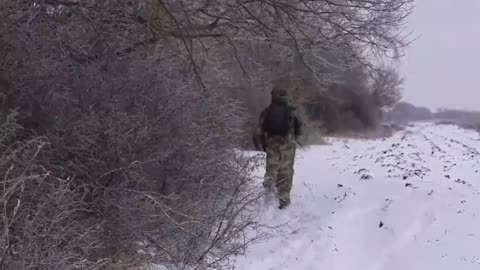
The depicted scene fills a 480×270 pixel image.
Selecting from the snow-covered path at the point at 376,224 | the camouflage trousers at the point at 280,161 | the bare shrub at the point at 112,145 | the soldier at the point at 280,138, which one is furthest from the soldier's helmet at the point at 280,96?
the bare shrub at the point at 112,145

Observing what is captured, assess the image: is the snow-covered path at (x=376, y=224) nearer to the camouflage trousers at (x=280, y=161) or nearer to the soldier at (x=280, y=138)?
the camouflage trousers at (x=280, y=161)

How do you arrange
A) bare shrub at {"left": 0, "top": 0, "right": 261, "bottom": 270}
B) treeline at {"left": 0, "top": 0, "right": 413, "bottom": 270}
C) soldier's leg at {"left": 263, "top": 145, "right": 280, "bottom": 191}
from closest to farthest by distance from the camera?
treeline at {"left": 0, "top": 0, "right": 413, "bottom": 270} < bare shrub at {"left": 0, "top": 0, "right": 261, "bottom": 270} < soldier's leg at {"left": 263, "top": 145, "right": 280, "bottom": 191}

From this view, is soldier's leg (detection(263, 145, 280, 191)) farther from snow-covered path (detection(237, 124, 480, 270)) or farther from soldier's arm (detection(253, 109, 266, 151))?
snow-covered path (detection(237, 124, 480, 270))

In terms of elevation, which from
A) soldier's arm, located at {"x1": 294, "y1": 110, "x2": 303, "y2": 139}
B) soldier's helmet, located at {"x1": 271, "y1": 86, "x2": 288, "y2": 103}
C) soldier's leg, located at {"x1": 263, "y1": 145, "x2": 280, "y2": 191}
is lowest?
soldier's leg, located at {"x1": 263, "y1": 145, "x2": 280, "y2": 191}

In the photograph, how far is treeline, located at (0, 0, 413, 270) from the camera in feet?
16.3

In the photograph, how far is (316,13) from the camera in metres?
8.59

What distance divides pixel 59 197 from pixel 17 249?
696 millimetres

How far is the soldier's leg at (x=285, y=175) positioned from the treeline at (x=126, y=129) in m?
1.94

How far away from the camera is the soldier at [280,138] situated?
11.1 meters

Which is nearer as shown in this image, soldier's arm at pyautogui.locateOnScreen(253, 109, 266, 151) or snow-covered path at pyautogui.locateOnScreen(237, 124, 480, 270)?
snow-covered path at pyautogui.locateOnScreen(237, 124, 480, 270)

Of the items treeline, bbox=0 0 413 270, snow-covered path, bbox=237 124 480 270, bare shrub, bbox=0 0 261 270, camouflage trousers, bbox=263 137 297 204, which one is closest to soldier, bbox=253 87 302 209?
camouflage trousers, bbox=263 137 297 204

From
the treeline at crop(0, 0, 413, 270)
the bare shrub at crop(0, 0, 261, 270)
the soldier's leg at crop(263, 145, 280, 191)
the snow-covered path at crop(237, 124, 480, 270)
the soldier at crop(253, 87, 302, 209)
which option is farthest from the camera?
the soldier at crop(253, 87, 302, 209)

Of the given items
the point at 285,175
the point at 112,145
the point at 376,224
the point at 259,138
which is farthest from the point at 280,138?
the point at 112,145

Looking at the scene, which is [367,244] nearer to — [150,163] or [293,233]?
[293,233]
